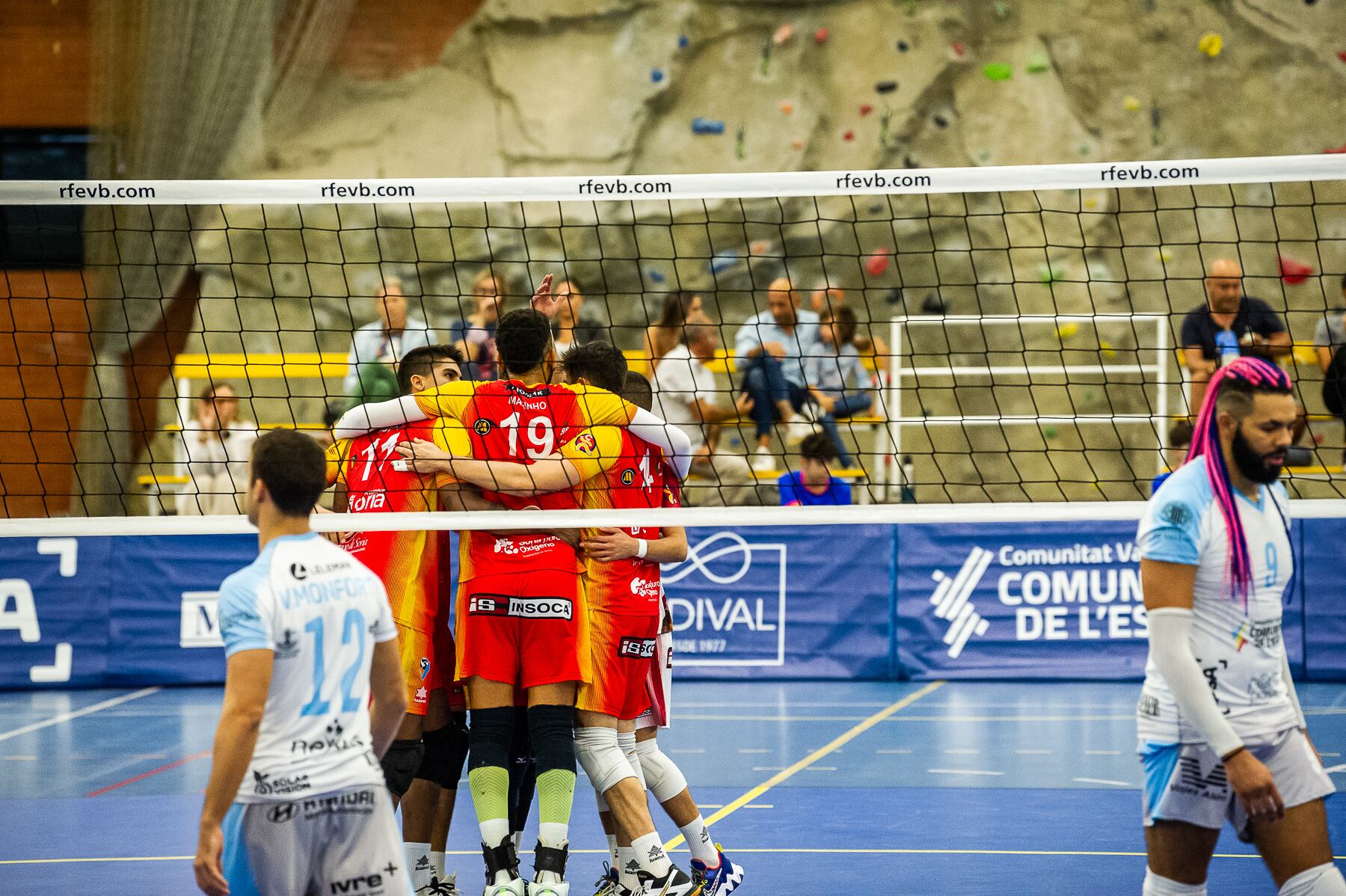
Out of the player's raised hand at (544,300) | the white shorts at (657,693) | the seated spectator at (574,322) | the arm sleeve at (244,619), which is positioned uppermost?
the seated spectator at (574,322)

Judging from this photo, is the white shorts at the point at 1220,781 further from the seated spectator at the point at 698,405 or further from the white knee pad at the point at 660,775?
the seated spectator at the point at 698,405

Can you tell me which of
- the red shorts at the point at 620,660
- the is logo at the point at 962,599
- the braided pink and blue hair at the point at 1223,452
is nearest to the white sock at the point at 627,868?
the red shorts at the point at 620,660

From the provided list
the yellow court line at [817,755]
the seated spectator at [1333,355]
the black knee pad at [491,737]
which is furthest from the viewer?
the seated spectator at [1333,355]

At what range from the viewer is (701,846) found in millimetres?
5512

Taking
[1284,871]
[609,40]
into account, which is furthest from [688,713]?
[609,40]

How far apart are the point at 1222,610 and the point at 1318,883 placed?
699mm

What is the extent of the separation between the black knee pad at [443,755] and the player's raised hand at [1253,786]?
284 cm

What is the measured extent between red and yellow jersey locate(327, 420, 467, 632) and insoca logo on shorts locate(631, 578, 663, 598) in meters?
0.74

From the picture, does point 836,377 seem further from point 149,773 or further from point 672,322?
point 149,773

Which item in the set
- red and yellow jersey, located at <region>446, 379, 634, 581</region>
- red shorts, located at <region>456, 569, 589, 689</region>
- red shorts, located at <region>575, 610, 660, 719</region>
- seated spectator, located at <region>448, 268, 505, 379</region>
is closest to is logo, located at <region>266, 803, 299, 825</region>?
red shorts, located at <region>456, 569, 589, 689</region>

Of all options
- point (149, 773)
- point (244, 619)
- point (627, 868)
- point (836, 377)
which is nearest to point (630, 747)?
point (627, 868)

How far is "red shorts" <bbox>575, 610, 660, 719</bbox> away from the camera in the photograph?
17.7 ft

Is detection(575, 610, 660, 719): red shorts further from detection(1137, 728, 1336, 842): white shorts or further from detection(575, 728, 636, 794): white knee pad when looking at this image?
detection(1137, 728, 1336, 842): white shorts

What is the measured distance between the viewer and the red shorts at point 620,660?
17.7ft
